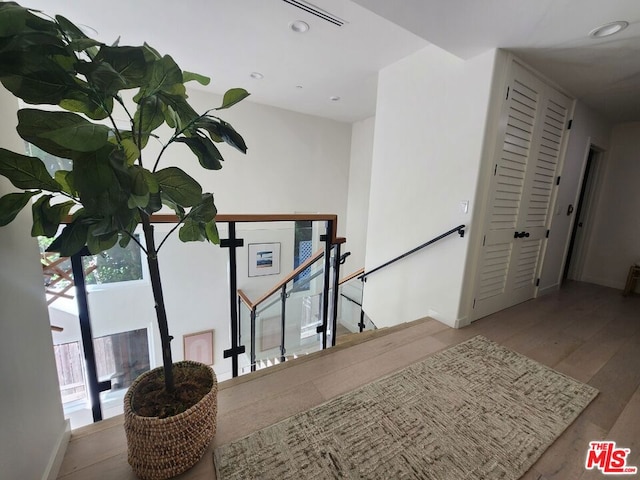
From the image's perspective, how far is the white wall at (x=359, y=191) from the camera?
4887 millimetres

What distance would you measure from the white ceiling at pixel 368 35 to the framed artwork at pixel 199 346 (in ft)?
13.1

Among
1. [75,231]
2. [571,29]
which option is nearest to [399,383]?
[75,231]

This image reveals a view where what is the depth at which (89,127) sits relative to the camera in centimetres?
65

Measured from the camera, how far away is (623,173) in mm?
3734

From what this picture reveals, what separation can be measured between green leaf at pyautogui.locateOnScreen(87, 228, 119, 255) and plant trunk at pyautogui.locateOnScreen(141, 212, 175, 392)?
0.34 feet

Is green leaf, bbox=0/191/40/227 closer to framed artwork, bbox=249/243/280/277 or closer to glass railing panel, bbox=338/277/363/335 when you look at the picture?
framed artwork, bbox=249/243/280/277

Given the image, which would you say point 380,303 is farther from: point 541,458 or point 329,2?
point 329,2

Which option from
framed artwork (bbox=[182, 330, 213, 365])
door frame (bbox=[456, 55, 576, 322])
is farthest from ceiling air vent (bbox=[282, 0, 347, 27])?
framed artwork (bbox=[182, 330, 213, 365])

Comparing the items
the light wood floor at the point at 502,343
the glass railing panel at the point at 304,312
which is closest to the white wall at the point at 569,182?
the light wood floor at the point at 502,343

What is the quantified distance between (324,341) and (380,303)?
1.11 m

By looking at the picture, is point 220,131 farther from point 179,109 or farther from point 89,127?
point 89,127

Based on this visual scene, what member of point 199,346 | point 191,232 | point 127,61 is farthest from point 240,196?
point 127,61

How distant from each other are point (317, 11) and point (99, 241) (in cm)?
219

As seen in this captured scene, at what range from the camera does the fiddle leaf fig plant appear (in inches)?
24.7
